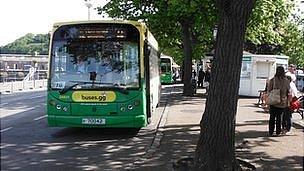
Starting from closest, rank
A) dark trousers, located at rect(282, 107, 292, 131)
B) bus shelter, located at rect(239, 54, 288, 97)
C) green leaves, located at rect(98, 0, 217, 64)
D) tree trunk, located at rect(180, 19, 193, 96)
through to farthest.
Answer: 1. dark trousers, located at rect(282, 107, 292, 131)
2. green leaves, located at rect(98, 0, 217, 64)
3. tree trunk, located at rect(180, 19, 193, 96)
4. bus shelter, located at rect(239, 54, 288, 97)

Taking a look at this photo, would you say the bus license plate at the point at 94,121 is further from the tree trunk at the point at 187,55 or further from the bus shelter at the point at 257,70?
the bus shelter at the point at 257,70

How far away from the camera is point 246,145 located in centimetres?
1054

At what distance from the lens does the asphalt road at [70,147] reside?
28.1 ft

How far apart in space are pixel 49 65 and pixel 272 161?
6057mm

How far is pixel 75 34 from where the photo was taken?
12031 millimetres

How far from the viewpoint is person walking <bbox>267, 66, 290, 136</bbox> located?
1192 cm

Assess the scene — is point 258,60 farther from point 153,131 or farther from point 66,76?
point 66,76

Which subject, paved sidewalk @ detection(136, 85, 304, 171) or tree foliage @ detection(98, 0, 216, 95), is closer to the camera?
paved sidewalk @ detection(136, 85, 304, 171)

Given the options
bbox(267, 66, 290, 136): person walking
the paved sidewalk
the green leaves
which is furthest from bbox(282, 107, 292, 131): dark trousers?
the green leaves

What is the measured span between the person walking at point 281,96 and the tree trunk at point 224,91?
455 cm

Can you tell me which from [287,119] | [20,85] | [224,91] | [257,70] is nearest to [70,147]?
[224,91]

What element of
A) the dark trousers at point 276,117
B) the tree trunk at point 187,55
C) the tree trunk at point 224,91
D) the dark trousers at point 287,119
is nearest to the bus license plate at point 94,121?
the dark trousers at point 276,117

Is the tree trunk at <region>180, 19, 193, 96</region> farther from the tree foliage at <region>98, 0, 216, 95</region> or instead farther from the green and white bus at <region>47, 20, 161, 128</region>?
the green and white bus at <region>47, 20, 161, 128</region>

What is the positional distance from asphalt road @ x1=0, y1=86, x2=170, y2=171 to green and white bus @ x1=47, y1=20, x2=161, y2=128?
21.2 inches
